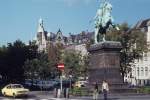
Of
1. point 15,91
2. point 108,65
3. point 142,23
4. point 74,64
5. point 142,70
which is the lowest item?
point 15,91

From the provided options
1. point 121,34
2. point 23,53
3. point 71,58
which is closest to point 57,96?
point 121,34

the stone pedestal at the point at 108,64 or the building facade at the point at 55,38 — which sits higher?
the building facade at the point at 55,38

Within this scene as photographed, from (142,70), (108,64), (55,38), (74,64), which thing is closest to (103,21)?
(108,64)

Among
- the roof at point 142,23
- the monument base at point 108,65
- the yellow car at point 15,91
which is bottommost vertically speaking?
the yellow car at point 15,91

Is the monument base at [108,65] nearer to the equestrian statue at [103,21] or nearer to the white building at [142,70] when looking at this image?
the equestrian statue at [103,21]

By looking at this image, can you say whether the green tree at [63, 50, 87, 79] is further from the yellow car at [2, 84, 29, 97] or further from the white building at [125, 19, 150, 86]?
the yellow car at [2, 84, 29, 97]

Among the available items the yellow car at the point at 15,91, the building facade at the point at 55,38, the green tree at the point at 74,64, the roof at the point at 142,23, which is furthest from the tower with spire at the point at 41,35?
the yellow car at the point at 15,91

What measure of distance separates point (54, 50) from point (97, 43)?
6989 cm

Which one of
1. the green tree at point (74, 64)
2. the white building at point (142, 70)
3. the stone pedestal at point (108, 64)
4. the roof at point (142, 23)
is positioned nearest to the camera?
the stone pedestal at point (108, 64)

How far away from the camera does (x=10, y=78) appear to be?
270ft

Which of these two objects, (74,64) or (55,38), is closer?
(74,64)

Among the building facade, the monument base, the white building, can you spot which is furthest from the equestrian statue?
the building facade

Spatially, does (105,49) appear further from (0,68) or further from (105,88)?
(0,68)

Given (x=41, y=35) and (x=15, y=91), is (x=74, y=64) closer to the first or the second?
(x=15, y=91)
